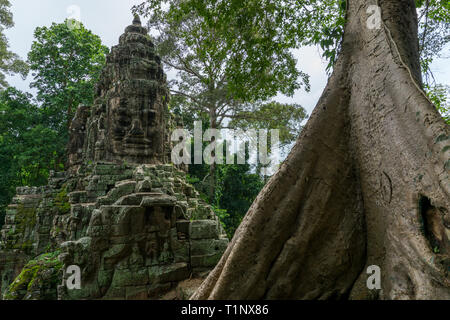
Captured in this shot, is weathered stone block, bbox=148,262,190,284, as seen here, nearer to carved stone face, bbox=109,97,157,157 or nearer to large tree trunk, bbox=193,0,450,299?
large tree trunk, bbox=193,0,450,299

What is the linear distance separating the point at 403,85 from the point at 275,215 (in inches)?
50.0

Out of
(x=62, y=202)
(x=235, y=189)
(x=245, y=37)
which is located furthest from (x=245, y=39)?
(x=235, y=189)

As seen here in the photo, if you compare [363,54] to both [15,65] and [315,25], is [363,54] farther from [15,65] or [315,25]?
[15,65]

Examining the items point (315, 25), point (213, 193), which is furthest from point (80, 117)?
point (315, 25)

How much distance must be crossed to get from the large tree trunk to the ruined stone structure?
1963mm

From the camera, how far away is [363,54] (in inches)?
85.8

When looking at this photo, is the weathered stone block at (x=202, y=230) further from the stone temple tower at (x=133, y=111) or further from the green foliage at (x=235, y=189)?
the green foliage at (x=235, y=189)

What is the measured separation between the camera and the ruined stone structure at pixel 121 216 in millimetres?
3619

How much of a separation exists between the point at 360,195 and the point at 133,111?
21.6 feet

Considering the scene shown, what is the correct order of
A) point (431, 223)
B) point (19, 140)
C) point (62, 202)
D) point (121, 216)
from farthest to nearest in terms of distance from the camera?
point (19, 140) → point (62, 202) → point (121, 216) → point (431, 223)

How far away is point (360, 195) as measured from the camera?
1.99 m

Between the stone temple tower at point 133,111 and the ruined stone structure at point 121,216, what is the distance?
3cm

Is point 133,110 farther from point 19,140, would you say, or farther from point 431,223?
point 19,140

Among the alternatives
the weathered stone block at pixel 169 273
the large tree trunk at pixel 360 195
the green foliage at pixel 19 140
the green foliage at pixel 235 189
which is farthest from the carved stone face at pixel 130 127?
the green foliage at pixel 19 140
